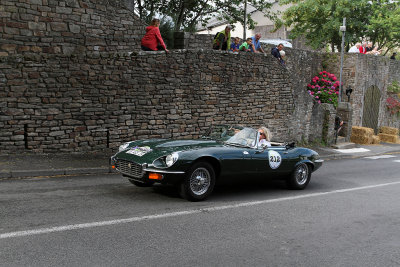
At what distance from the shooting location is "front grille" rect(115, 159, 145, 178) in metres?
7.14

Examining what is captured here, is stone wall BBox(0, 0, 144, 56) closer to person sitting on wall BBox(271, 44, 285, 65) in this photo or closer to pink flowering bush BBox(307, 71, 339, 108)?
person sitting on wall BBox(271, 44, 285, 65)

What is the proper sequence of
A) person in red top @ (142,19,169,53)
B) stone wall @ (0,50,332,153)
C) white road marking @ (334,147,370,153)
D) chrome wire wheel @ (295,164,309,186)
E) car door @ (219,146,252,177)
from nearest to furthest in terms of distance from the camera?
car door @ (219,146,252,177), chrome wire wheel @ (295,164,309,186), stone wall @ (0,50,332,153), person in red top @ (142,19,169,53), white road marking @ (334,147,370,153)

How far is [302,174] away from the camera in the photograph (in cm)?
964

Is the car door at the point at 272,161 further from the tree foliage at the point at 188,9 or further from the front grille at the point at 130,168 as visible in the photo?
the tree foliage at the point at 188,9

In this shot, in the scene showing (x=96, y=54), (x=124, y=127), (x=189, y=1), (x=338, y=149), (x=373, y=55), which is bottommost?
(x=338, y=149)

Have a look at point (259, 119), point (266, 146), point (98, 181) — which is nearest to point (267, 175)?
point (266, 146)

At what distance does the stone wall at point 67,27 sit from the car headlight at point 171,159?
7.32 meters

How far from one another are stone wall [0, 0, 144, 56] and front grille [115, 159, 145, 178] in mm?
6486

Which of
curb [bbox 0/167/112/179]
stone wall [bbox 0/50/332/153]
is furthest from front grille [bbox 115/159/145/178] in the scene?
stone wall [bbox 0/50/332/153]

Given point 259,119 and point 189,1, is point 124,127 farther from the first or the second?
point 189,1

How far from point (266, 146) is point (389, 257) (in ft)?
12.4

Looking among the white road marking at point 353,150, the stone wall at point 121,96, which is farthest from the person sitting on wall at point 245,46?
the white road marking at point 353,150

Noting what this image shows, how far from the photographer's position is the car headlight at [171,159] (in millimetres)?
7016

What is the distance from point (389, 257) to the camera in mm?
5297
